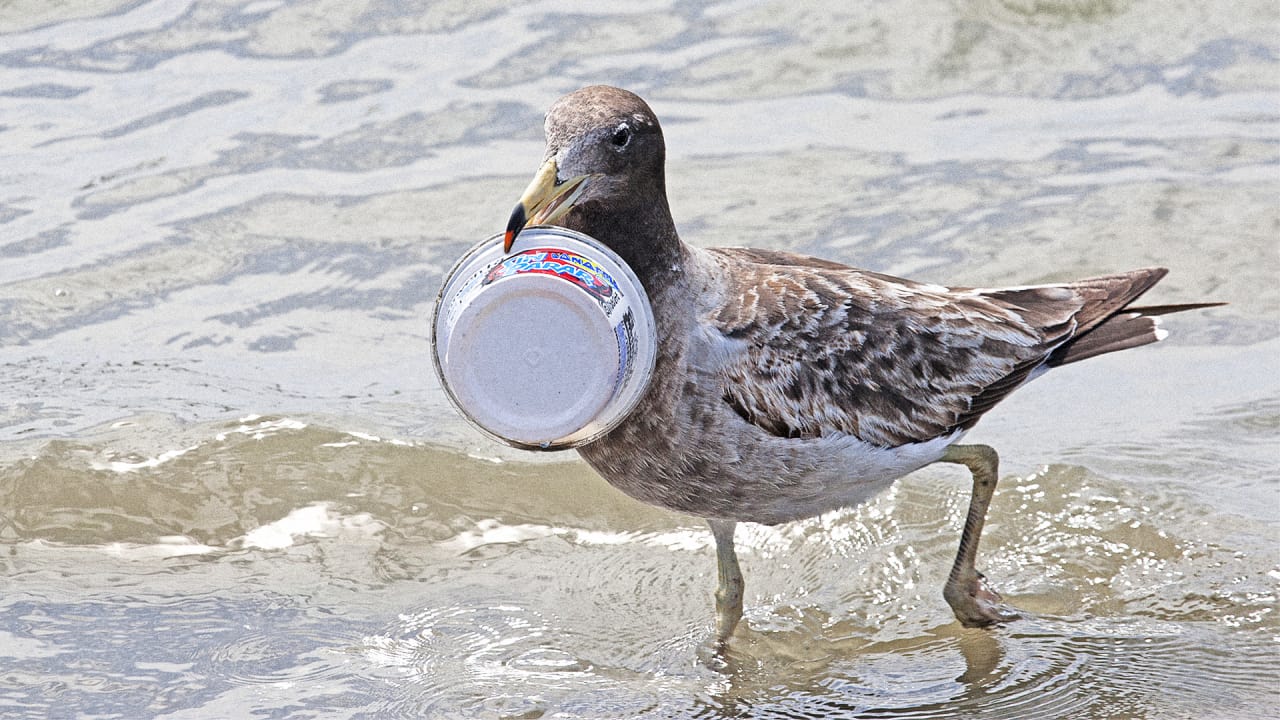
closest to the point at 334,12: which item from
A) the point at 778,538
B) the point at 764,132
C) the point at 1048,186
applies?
the point at 764,132

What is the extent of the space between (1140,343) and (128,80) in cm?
752

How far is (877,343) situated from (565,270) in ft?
5.45

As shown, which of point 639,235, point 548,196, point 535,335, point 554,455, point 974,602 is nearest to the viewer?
point 535,335

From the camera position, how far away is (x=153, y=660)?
571 centimetres

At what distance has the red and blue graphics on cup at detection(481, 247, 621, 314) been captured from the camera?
14.9ft

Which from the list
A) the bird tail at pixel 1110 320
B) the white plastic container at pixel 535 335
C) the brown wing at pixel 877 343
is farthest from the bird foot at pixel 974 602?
the white plastic container at pixel 535 335

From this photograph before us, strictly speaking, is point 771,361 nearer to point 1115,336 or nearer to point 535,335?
point 535,335

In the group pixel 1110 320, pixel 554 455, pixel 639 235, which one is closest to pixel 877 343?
pixel 639 235

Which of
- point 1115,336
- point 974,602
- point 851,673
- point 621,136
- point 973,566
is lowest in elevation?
point 851,673

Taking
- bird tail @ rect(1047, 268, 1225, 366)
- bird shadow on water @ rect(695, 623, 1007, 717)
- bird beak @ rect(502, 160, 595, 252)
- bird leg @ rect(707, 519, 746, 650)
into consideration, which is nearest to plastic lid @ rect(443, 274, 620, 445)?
bird beak @ rect(502, 160, 595, 252)

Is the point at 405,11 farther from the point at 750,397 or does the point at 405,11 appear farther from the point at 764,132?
the point at 750,397

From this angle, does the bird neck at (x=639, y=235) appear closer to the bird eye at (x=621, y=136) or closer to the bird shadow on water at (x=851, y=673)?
the bird eye at (x=621, y=136)

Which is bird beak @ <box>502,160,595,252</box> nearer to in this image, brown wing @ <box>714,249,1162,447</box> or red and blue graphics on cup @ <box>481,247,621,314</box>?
red and blue graphics on cup @ <box>481,247,621,314</box>

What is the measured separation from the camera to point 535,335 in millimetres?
4586
